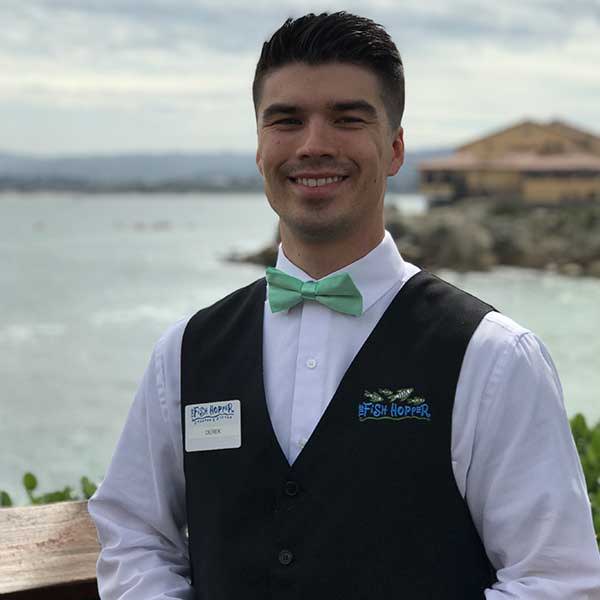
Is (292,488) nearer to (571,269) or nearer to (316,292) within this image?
(316,292)

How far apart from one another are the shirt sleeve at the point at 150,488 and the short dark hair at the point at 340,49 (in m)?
0.49

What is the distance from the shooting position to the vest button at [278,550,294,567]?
1603 mm

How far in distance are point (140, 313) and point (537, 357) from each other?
3766 cm

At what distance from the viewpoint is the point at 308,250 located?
5.84 feet

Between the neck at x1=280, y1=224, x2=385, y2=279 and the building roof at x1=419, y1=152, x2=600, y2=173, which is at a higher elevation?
the building roof at x1=419, y1=152, x2=600, y2=173

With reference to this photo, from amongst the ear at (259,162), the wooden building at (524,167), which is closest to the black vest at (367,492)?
the ear at (259,162)

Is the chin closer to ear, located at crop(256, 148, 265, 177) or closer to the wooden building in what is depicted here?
ear, located at crop(256, 148, 265, 177)

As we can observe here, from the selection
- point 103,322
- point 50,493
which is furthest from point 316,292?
point 103,322

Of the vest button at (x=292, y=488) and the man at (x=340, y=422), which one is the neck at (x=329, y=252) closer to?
the man at (x=340, y=422)

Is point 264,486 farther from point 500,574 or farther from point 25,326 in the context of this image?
point 25,326

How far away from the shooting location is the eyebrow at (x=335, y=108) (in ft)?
5.59

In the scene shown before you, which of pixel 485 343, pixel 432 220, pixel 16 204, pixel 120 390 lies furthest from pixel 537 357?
pixel 16 204

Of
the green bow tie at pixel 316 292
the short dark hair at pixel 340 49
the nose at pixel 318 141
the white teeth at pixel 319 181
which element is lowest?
the green bow tie at pixel 316 292

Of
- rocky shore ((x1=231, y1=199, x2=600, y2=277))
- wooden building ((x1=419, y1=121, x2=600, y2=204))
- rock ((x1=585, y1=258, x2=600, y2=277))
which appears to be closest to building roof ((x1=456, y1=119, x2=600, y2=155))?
wooden building ((x1=419, y1=121, x2=600, y2=204))
